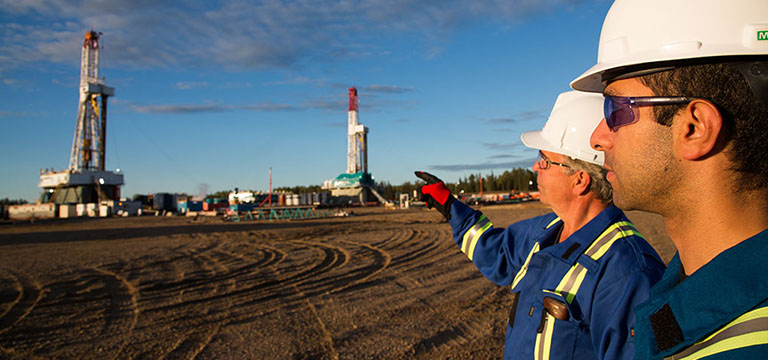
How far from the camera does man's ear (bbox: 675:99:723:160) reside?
0.96 metres

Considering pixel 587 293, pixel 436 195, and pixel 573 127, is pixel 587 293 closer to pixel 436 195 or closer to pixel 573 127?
pixel 573 127

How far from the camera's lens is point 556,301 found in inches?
70.3

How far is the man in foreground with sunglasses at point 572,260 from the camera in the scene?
5.50ft

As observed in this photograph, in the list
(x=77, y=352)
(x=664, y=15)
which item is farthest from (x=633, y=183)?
(x=77, y=352)

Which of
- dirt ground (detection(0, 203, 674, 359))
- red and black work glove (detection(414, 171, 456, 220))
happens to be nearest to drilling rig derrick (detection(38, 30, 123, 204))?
dirt ground (detection(0, 203, 674, 359))

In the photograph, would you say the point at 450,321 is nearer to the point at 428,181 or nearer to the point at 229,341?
the point at 229,341

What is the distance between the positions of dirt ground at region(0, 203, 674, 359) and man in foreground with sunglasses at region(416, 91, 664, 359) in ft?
8.56

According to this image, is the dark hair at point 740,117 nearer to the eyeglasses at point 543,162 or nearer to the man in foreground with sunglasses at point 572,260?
the man in foreground with sunglasses at point 572,260

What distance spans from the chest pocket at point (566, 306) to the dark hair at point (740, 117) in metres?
0.92

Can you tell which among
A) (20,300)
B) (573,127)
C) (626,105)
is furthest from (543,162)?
(20,300)

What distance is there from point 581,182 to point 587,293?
0.77 meters

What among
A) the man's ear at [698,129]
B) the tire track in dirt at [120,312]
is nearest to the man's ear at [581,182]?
the man's ear at [698,129]

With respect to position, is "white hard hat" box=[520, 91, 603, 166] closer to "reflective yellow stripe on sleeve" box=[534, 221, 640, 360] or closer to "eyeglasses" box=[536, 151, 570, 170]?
"eyeglasses" box=[536, 151, 570, 170]

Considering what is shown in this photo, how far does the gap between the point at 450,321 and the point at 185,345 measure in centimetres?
321
